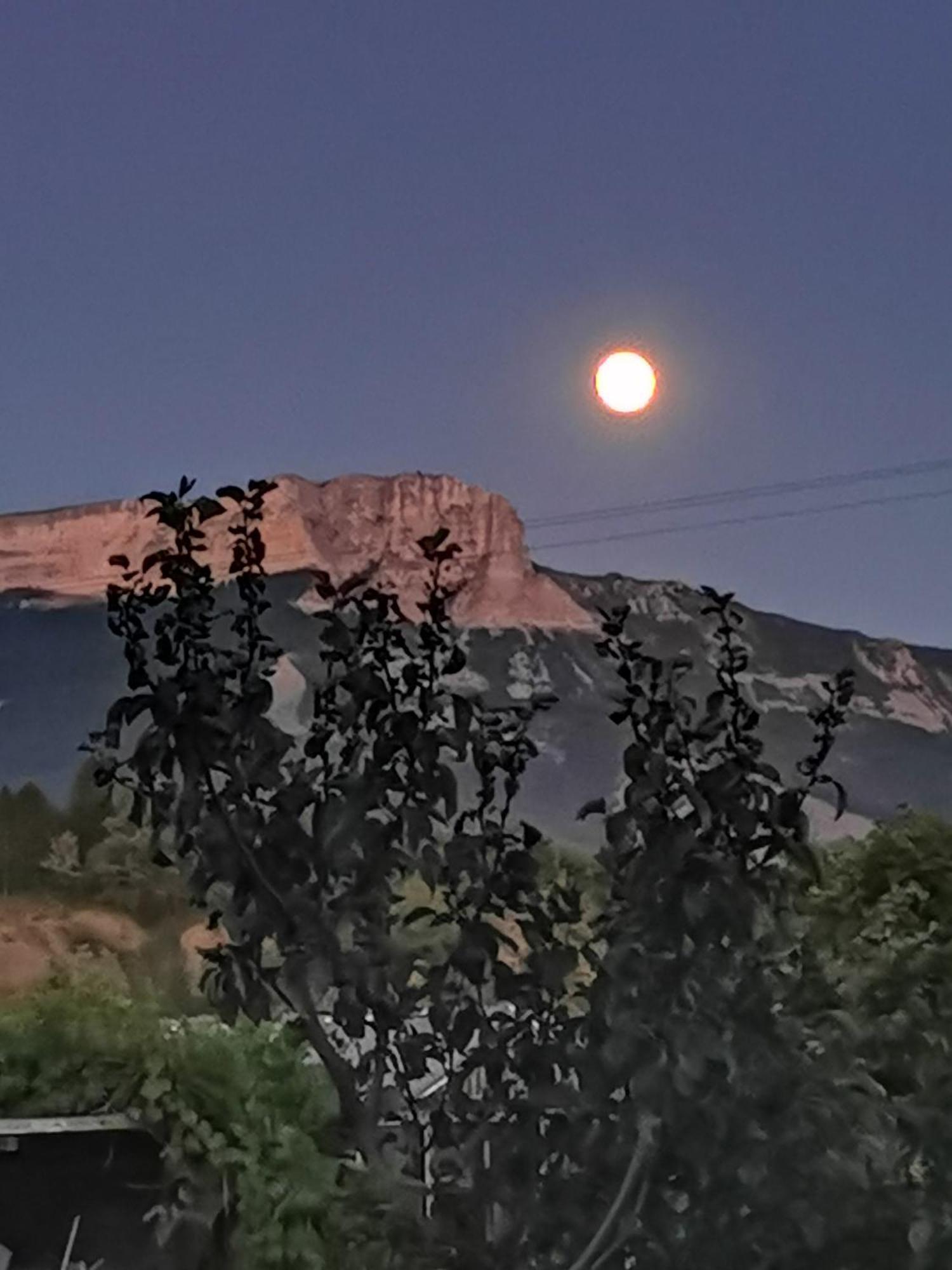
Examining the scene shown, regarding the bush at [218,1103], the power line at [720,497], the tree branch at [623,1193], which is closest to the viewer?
the tree branch at [623,1193]

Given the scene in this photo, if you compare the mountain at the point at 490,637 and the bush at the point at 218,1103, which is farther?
the mountain at the point at 490,637

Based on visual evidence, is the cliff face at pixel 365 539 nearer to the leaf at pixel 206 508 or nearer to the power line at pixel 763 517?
the power line at pixel 763 517

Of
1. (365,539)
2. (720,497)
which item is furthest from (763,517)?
(365,539)

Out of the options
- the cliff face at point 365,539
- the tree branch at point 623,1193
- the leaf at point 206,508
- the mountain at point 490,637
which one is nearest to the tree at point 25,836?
the mountain at point 490,637

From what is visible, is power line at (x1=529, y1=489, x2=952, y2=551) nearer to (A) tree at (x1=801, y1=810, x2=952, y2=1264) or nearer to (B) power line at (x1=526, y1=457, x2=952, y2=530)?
(B) power line at (x1=526, y1=457, x2=952, y2=530)

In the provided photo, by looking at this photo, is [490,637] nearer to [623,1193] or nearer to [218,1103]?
[218,1103]

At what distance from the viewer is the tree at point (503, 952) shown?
1.65 metres

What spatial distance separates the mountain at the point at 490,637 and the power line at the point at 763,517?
8 cm

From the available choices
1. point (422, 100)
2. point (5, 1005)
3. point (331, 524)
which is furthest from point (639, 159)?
point (5, 1005)

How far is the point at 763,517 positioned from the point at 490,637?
0.59 meters

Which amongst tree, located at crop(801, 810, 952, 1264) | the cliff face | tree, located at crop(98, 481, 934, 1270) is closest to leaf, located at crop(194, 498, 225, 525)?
tree, located at crop(98, 481, 934, 1270)

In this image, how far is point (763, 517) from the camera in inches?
A: 120

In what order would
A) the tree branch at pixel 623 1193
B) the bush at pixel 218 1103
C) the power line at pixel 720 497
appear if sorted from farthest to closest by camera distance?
the power line at pixel 720 497 → the bush at pixel 218 1103 → the tree branch at pixel 623 1193

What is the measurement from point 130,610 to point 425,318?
58.4 inches
